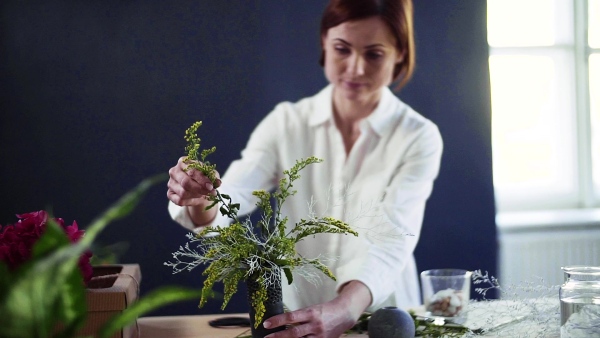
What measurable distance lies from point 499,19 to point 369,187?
1575 mm

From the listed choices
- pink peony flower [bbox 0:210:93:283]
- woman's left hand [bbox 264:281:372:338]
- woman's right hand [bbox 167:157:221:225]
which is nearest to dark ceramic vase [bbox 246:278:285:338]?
woman's left hand [bbox 264:281:372:338]

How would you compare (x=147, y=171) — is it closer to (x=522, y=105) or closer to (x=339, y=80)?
(x=339, y=80)

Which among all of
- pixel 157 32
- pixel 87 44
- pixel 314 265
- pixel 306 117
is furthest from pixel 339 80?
pixel 314 265

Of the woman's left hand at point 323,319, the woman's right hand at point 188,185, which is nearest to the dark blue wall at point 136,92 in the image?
the woman's right hand at point 188,185

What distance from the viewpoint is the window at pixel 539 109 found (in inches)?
172

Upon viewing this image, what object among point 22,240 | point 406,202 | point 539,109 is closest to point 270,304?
point 22,240

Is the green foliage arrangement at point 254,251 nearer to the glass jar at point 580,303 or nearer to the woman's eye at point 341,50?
the glass jar at point 580,303

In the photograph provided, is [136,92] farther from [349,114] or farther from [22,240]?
[22,240]

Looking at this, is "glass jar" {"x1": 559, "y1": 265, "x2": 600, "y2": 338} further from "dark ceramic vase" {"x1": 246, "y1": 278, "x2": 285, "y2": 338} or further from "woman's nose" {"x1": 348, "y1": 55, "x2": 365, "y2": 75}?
"woman's nose" {"x1": 348, "y1": 55, "x2": 365, "y2": 75}

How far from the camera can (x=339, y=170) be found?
11.6ft

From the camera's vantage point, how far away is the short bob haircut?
3.54 m

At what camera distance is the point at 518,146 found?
4422 mm

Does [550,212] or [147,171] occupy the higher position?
[147,171]

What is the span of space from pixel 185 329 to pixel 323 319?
494 millimetres
